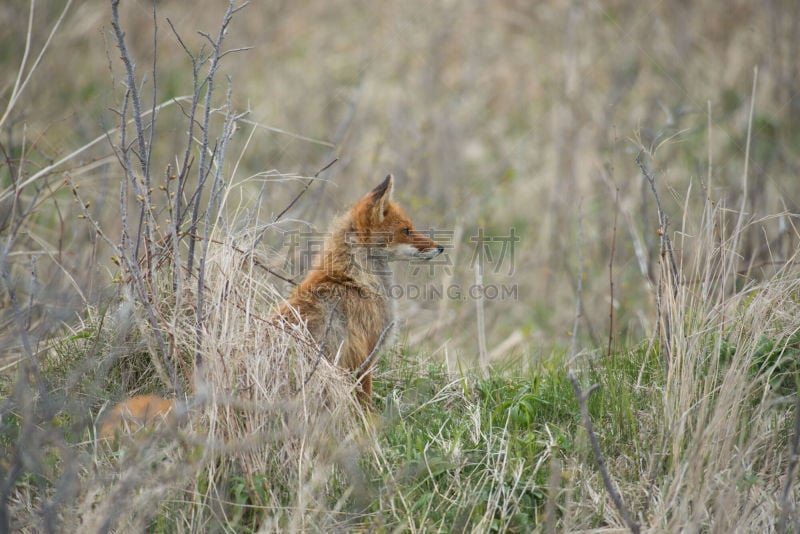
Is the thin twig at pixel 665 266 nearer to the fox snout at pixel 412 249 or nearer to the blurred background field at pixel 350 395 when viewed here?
the blurred background field at pixel 350 395

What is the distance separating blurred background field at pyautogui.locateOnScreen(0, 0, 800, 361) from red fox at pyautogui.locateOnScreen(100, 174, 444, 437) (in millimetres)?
1488

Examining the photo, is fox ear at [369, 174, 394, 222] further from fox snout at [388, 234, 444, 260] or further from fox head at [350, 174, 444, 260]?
fox snout at [388, 234, 444, 260]

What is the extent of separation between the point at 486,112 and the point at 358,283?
8844mm

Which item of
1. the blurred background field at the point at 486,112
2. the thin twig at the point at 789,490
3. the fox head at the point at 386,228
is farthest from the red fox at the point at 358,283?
the thin twig at the point at 789,490

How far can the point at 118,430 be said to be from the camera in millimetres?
3662

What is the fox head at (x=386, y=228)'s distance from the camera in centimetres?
559

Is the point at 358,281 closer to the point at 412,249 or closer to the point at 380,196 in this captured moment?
the point at 412,249

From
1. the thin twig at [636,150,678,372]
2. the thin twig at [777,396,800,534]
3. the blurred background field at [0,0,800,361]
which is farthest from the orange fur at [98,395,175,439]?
the blurred background field at [0,0,800,361]

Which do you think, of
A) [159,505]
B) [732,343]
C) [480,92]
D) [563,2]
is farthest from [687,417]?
[563,2]

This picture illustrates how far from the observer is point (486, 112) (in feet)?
43.9

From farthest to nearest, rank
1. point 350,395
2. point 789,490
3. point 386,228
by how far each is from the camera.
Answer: point 386,228 < point 350,395 < point 789,490

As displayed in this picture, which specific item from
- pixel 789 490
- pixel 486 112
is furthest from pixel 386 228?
pixel 486 112

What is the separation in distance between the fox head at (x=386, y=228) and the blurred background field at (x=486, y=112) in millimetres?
1427

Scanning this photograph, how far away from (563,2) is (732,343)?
11.3m
